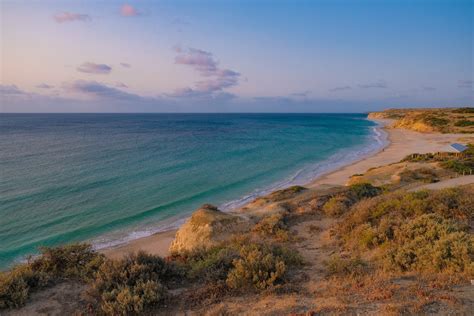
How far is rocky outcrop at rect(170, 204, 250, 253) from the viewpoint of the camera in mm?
13275

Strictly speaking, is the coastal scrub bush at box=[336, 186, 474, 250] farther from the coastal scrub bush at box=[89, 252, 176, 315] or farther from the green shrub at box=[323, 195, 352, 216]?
the coastal scrub bush at box=[89, 252, 176, 315]

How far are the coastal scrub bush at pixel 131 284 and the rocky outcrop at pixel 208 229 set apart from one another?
4.64 m

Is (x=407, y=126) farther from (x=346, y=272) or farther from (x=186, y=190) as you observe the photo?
(x=346, y=272)

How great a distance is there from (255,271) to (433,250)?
4.54 meters

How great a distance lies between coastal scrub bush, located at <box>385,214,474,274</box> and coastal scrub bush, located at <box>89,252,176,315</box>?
19.1 ft

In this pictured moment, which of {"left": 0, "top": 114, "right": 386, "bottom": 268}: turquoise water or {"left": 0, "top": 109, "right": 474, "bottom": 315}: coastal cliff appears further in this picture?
{"left": 0, "top": 114, "right": 386, "bottom": 268}: turquoise water

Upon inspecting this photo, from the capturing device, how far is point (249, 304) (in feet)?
22.0

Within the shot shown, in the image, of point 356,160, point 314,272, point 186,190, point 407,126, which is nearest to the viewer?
point 314,272

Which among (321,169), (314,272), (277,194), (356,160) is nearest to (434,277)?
(314,272)

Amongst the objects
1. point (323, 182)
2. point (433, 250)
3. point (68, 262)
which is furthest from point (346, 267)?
point (323, 182)

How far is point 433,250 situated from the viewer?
26.4 ft

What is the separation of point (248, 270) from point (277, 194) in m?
14.5

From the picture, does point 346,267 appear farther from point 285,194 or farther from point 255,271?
point 285,194

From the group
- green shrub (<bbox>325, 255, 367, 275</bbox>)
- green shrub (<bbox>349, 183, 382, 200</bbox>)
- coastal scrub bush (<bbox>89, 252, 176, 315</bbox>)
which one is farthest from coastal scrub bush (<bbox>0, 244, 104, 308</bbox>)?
green shrub (<bbox>349, 183, 382, 200</bbox>)
